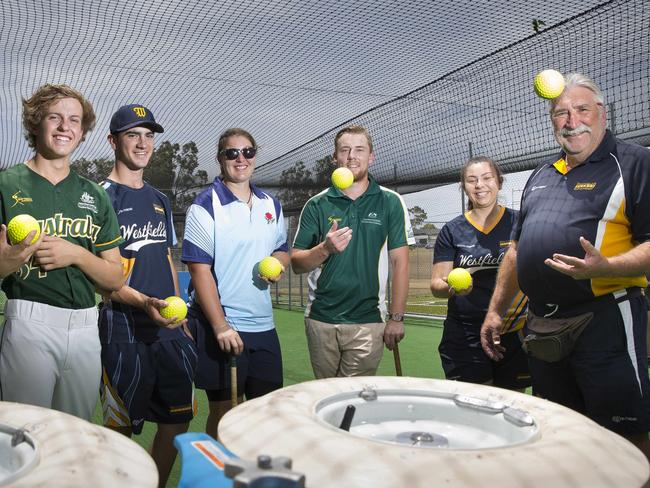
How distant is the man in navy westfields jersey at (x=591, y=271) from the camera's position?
2.79 m

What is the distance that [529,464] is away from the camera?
1184 millimetres

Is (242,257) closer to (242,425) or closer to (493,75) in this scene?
(242,425)

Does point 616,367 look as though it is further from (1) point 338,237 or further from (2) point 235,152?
(2) point 235,152

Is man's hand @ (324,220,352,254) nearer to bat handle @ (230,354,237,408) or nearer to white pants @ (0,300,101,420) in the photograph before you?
bat handle @ (230,354,237,408)

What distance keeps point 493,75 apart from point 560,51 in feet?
4.40

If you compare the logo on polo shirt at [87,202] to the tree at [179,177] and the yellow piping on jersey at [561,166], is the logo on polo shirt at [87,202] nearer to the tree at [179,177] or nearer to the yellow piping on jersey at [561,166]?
the yellow piping on jersey at [561,166]

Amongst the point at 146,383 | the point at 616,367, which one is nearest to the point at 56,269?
the point at 146,383

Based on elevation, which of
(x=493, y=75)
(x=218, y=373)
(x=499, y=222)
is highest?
(x=493, y=75)

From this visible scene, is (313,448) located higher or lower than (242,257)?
lower

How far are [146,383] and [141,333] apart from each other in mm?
306

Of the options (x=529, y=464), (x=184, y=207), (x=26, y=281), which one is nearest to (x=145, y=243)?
(x=26, y=281)

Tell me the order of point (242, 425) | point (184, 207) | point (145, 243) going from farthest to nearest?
point (184, 207), point (145, 243), point (242, 425)

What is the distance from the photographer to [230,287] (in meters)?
3.80

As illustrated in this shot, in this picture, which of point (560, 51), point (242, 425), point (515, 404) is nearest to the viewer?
point (242, 425)
